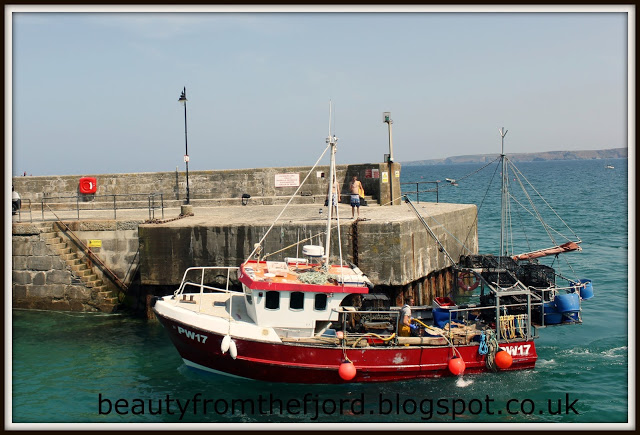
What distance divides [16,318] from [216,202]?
7982mm

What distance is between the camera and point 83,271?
61.5ft

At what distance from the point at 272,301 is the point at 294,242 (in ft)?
12.2

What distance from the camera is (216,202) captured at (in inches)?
928

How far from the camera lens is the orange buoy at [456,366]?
43.2 feet

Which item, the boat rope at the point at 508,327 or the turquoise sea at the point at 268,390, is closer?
the turquoise sea at the point at 268,390

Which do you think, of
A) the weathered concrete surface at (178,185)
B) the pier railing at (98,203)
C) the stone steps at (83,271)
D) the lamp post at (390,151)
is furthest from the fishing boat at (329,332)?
the pier railing at (98,203)

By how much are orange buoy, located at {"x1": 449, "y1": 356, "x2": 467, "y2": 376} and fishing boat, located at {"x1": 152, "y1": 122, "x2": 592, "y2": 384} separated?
21 millimetres

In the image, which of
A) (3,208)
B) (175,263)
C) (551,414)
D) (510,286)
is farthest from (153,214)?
(551,414)

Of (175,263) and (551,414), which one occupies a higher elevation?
(175,263)

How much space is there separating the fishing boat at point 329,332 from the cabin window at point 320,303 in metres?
0.02

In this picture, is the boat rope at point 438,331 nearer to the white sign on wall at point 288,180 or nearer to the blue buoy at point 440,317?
the blue buoy at point 440,317

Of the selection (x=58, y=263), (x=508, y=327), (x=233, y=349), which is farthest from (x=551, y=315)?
(x=58, y=263)

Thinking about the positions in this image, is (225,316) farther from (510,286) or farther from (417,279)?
(510,286)

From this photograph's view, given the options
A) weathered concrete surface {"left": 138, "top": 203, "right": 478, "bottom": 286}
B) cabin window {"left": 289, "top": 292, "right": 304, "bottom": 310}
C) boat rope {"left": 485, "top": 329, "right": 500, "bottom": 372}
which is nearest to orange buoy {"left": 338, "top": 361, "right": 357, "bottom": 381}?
cabin window {"left": 289, "top": 292, "right": 304, "bottom": 310}
